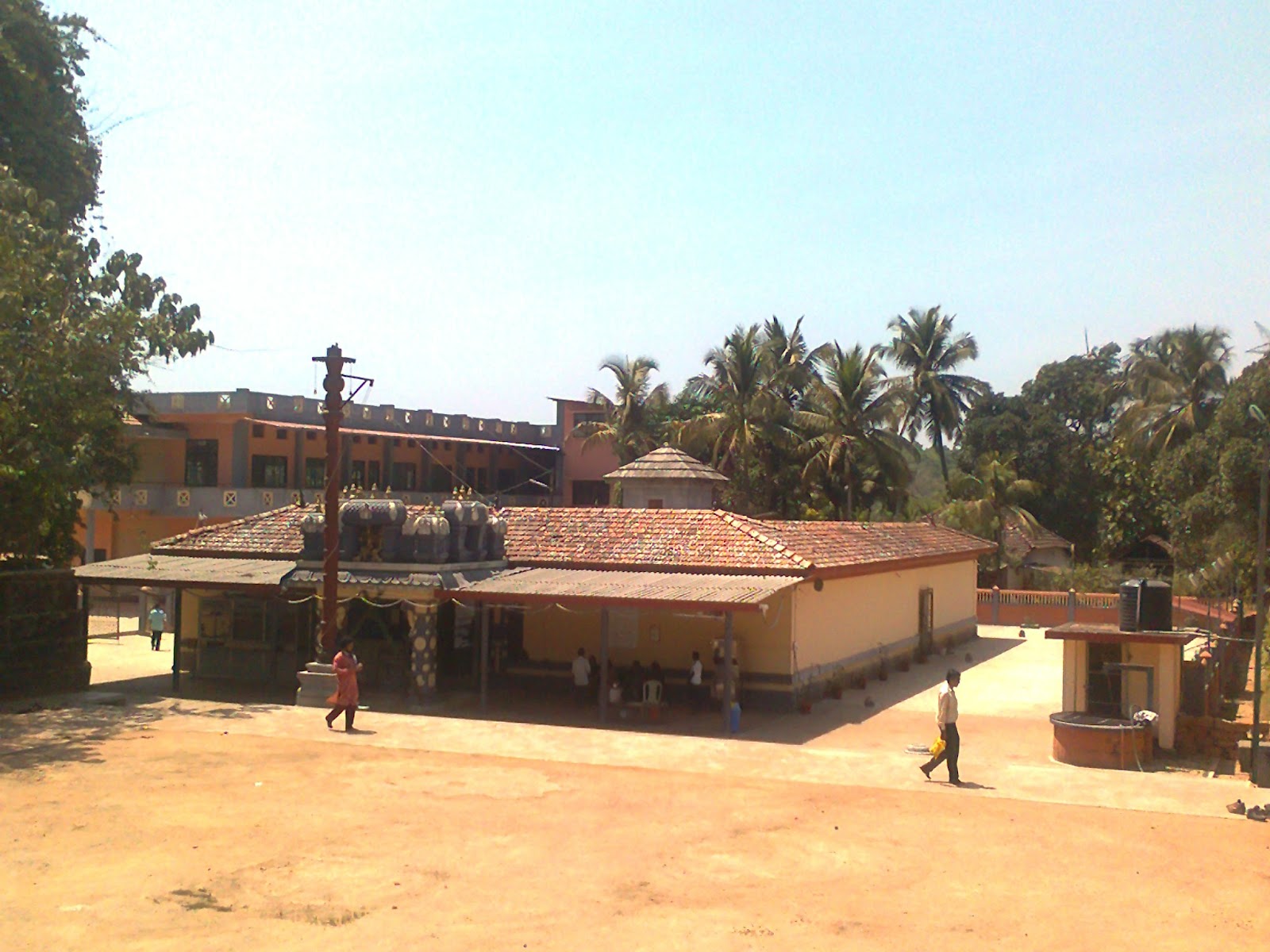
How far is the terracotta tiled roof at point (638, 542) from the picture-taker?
2206 centimetres

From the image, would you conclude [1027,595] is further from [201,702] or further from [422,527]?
[201,702]

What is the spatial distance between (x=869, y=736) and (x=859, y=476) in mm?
29862

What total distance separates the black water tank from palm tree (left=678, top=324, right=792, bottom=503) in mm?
26157

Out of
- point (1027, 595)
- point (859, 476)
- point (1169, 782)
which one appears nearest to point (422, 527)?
point (1169, 782)

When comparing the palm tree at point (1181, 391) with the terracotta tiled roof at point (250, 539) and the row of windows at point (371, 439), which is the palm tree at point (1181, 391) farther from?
the terracotta tiled roof at point (250, 539)

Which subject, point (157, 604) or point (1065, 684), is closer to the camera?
point (1065, 684)

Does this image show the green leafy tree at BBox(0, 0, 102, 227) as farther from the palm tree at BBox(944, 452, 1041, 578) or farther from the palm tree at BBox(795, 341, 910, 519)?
the palm tree at BBox(944, 452, 1041, 578)

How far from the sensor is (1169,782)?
15945 millimetres

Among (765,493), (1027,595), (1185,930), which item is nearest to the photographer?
(1185,930)

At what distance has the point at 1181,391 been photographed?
143ft

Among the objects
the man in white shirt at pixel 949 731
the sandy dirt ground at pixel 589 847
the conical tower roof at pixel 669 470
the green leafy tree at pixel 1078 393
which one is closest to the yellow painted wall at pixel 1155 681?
the sandy dirt ground at pixel 589 847

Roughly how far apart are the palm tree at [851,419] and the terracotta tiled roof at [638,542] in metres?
21.2

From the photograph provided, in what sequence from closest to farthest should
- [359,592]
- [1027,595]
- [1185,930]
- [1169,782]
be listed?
[1185,930], [1169,782], [359,592], [1027,595]

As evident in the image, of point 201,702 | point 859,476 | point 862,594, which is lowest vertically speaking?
point 201,702
